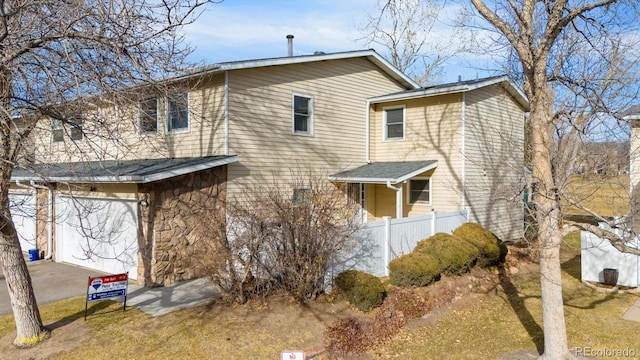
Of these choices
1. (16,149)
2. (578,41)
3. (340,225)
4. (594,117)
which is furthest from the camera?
(340,225)

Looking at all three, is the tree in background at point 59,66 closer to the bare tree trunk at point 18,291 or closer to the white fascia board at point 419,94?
the bare tree trunk at point 18,291

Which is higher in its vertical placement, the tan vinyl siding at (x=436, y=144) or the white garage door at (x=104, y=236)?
the tan vinyl siding at (x=436, y=144)

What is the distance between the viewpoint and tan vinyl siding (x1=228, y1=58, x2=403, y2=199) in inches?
453

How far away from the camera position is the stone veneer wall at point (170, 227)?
31.5 ft

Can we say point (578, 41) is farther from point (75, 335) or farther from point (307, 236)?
point (75, 335)

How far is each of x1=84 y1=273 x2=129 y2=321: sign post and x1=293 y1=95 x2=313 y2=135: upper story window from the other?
7.00m

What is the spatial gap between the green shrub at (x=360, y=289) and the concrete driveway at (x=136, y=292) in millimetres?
2601

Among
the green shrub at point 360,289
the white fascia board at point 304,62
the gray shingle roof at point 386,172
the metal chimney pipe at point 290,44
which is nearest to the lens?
the green shrub at point 360,289

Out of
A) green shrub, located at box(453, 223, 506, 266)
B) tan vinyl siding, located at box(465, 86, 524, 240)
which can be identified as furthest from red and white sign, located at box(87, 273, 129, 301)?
tan vinyl siding, located at box(465, 86, 524, 240)

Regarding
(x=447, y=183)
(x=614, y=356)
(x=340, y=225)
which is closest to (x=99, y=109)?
(x=340, y=225)

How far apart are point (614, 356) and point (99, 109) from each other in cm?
948

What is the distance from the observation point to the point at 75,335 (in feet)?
22.4

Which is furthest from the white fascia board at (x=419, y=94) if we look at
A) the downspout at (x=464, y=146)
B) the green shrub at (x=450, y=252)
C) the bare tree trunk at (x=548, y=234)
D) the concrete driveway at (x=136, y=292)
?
the concrete driveway at (x=136, y=292)

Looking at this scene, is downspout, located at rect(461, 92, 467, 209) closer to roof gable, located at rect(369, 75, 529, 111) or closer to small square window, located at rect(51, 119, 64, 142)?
roof gable, located at rect(369, 75, 529, 111)
